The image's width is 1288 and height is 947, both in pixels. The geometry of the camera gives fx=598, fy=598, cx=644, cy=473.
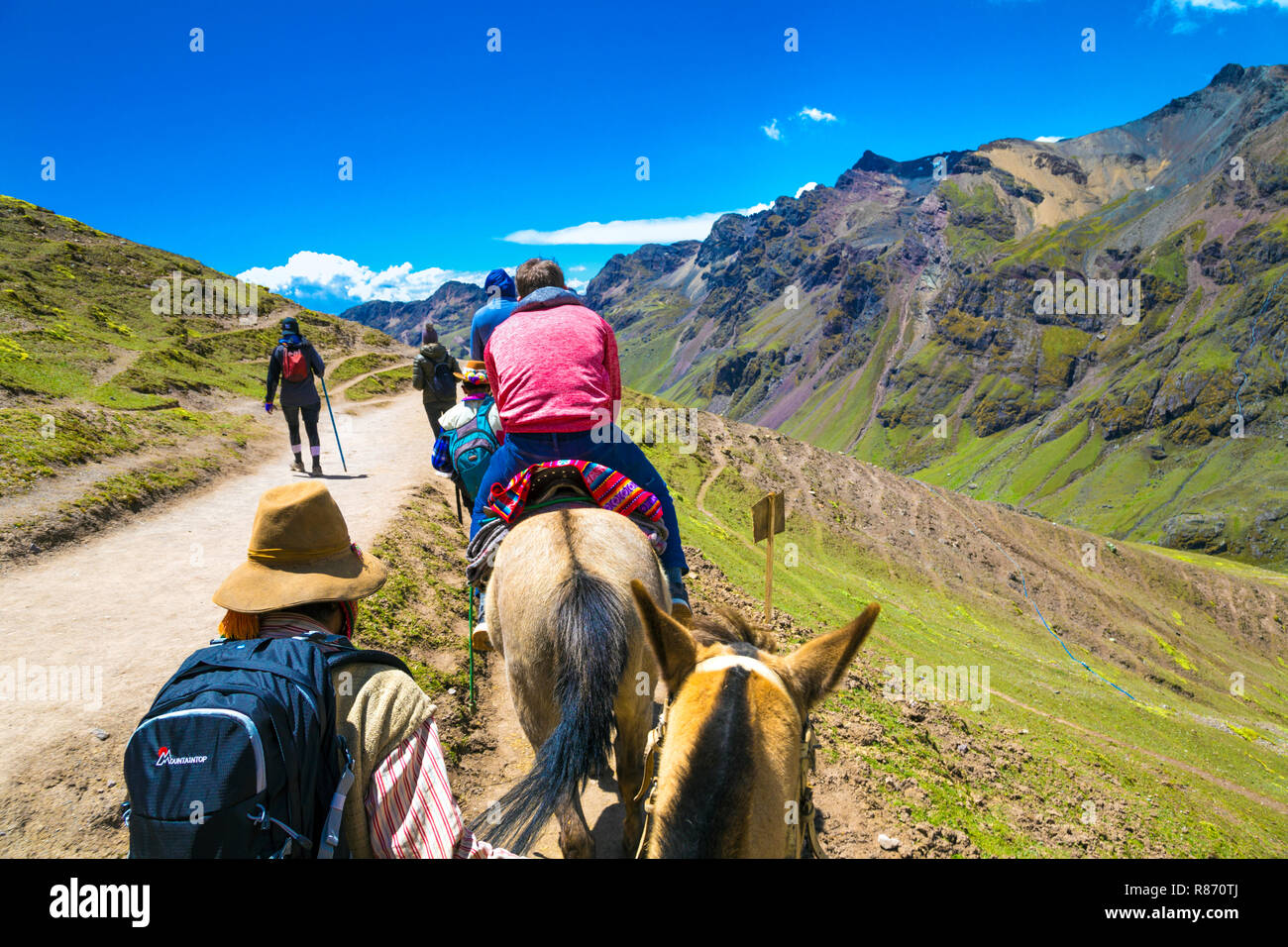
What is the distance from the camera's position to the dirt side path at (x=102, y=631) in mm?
4434

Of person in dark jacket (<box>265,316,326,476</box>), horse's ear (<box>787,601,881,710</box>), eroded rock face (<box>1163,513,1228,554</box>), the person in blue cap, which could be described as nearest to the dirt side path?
person in dark jacket (<box>265,316,326,476</box>)

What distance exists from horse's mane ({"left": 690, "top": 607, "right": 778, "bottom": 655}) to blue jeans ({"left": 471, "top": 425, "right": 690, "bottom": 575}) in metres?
1.72

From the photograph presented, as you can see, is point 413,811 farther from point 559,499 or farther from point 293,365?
point 293,365

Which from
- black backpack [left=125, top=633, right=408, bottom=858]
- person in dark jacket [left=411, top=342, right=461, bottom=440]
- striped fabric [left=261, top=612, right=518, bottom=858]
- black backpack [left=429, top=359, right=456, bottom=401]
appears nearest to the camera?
black backpack [left=125, top=633, right=408, bottom=858]

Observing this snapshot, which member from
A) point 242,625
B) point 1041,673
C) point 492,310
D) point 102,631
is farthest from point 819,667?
point 1041,673

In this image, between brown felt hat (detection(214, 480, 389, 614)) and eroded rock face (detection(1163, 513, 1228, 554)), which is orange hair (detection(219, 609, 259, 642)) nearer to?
brown felt hat (detection(214, 480, 389, 614))

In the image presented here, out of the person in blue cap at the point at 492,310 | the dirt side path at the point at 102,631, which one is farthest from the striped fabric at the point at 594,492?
the dirt side path at the point at 102,631

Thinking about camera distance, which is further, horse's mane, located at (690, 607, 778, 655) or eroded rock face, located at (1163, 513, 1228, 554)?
eroded rock face, located at (1163, 513, 1228, 554)

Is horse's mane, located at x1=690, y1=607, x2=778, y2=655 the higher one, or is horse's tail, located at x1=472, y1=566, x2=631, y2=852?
horse's mane, located at x1=690, y1=607, x2=778, y2=655

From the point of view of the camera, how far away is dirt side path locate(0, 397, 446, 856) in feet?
14.5
